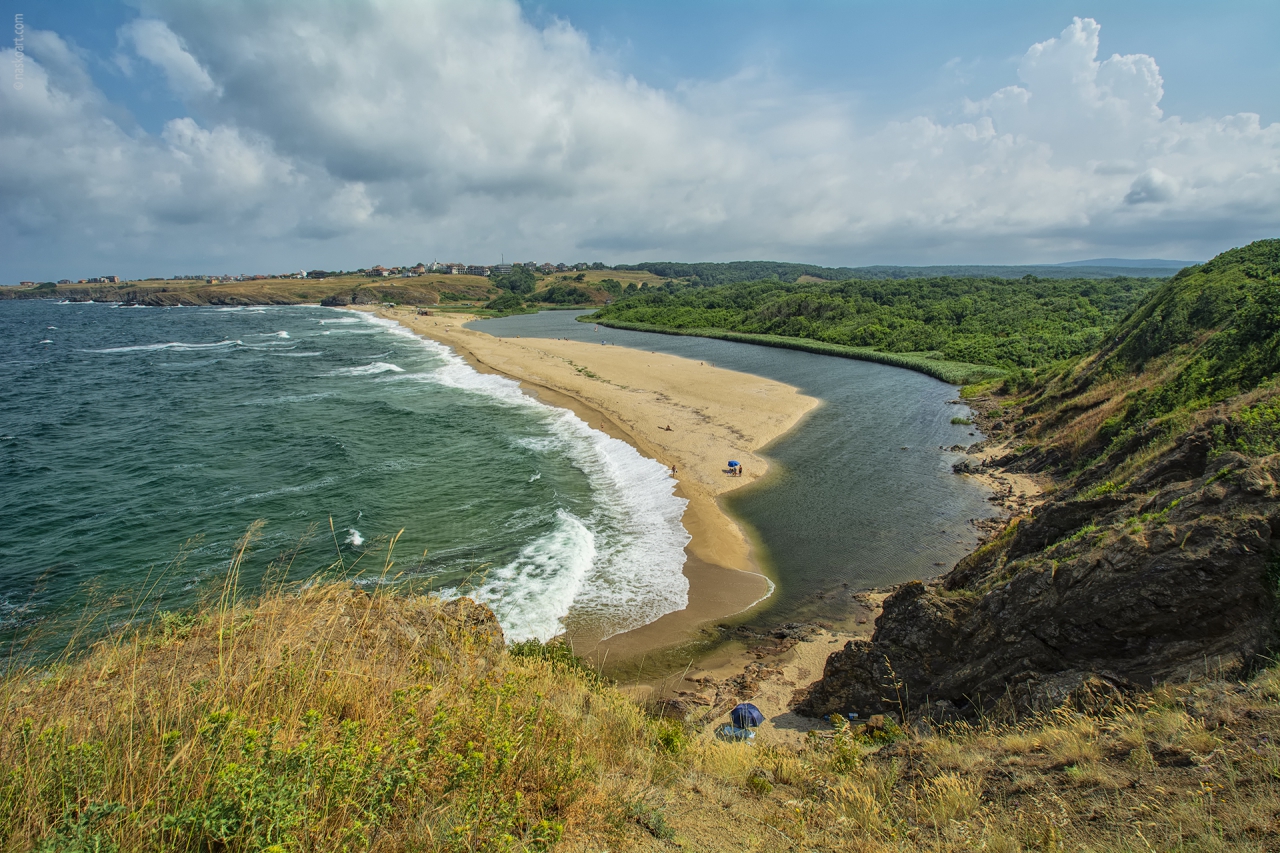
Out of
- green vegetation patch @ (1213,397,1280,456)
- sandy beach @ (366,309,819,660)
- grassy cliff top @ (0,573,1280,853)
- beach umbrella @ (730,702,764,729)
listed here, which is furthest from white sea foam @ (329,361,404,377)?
green vegetation patch @ (1213,397,1280,456)

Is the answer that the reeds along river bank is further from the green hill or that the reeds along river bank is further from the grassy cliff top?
the green hill

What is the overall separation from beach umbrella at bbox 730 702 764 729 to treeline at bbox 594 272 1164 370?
2062 inches

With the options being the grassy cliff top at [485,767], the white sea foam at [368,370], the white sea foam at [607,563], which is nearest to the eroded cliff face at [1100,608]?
the grassy cliff top at [485,767]

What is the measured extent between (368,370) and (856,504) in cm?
4757

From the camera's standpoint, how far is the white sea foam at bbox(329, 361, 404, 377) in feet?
171

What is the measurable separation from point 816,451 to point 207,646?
29.3 m

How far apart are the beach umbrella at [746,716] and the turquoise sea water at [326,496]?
4.94m

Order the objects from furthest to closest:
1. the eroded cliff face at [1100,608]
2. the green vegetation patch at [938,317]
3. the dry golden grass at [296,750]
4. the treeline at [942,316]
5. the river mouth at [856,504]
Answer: the treeline at [942,316] → the green vegetation patch at [938,317] → the river mouth at [856,504] → the eroded cliff face at [1100,608] → the dry golden grass at [296,750]

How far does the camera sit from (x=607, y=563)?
18.8 meters

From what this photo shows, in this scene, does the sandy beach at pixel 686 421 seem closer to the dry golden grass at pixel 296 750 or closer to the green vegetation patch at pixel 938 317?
the dry golden grass at pixel 296 750

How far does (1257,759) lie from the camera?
470cm

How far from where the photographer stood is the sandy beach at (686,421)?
55.6 feet

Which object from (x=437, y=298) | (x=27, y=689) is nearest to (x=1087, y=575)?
(x=27, y=689)

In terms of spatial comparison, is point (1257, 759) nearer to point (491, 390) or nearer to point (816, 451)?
point (816, 451)
